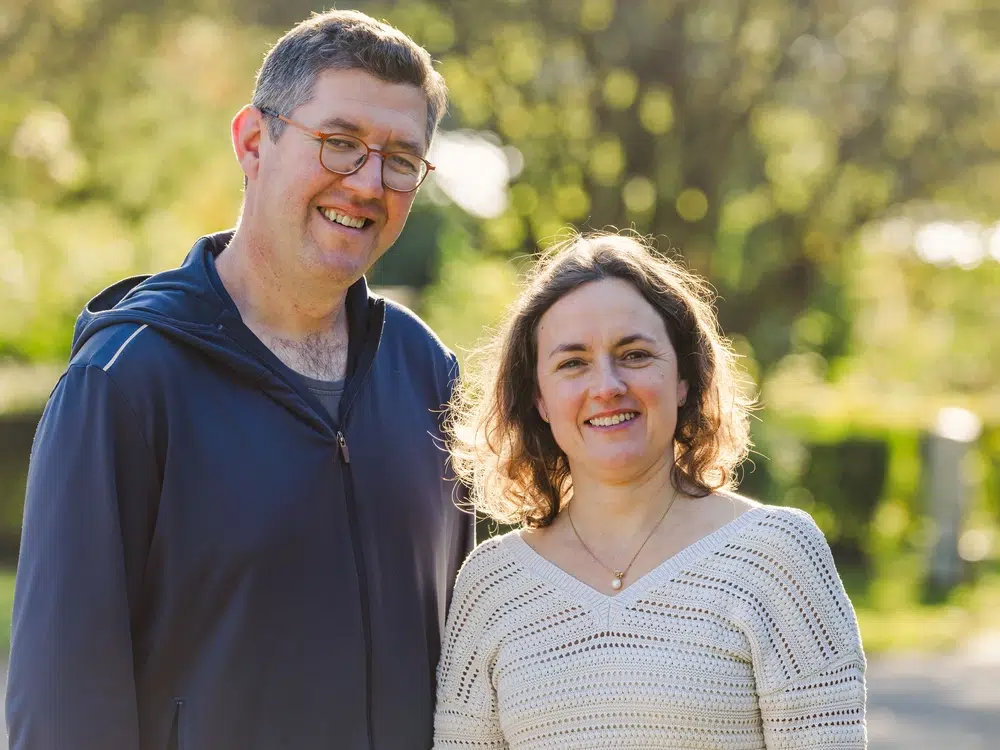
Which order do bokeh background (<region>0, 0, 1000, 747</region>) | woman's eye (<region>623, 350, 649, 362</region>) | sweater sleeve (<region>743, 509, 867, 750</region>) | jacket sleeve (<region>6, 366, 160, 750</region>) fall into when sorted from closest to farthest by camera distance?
jacket sleeve (<region>6, 366, 160, 750</region>) < sweater sleeve (<region>743, 509, 867, 750</region>) < woman's eye (<region>623, 350, 649, 362</region>) < bokeh background (<region>0, 0, 1000, 747</region>)

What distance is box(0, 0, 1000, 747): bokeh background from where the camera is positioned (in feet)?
34.6

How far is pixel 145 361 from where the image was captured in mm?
2721

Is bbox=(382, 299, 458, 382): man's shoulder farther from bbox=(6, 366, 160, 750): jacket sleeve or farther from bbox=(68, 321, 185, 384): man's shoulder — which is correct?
bbox=(6, 366, 160, 750): jacket sleeve

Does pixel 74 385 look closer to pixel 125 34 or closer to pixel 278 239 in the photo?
pixel 278 239

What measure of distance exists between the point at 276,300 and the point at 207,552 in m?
0.63

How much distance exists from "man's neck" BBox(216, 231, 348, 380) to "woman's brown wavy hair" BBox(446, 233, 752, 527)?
50 cm

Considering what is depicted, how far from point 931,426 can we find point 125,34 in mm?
9342


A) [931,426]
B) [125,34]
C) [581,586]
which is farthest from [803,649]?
[931,426]

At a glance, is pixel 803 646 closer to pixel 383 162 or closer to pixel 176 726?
pixel 176 726

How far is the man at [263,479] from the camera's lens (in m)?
2.58

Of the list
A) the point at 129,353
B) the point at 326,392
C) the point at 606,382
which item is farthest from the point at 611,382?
the point at 129,353

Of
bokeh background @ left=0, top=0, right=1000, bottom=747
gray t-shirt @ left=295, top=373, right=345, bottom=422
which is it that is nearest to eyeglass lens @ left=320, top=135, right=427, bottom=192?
gray t-shirt @ left=295, top=373, right=345, bottom=422

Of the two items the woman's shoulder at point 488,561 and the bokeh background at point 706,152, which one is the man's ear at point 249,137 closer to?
the woman's shoulder at point 488,561

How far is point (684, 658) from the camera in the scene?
9.29 ft
